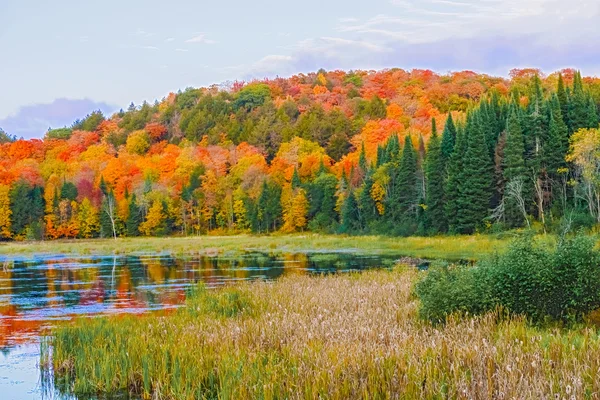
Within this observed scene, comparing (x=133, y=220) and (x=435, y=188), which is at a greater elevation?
(x=435, y=188)

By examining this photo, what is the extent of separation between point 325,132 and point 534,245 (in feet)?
399

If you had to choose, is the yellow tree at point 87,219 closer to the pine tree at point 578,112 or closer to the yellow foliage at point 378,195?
the yellow foliage at point 378,195

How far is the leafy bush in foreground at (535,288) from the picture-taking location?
14.6 meters

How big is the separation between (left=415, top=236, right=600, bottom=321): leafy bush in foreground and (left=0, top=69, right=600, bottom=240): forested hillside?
43.2ft

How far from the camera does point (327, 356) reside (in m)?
10.5

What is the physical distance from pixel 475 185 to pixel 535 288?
54426 millimetres

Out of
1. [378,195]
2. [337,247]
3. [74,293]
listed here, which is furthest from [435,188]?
[74,293]

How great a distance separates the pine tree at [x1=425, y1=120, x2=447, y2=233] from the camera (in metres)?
71.7

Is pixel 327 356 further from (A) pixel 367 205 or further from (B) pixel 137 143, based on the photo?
(B) pixel 137 143

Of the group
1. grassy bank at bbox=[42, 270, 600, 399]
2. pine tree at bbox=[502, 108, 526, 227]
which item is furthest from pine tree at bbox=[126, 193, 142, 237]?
grassy bank at bbox=[42, 270, 600, 399]

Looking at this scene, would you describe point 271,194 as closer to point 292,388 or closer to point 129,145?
point 129,145

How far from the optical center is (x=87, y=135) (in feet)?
555

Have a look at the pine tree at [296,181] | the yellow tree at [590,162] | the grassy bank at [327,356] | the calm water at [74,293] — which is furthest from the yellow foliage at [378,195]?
the grassy bank at [327,356]

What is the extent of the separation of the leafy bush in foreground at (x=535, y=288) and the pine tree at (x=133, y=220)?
98.2 meters
